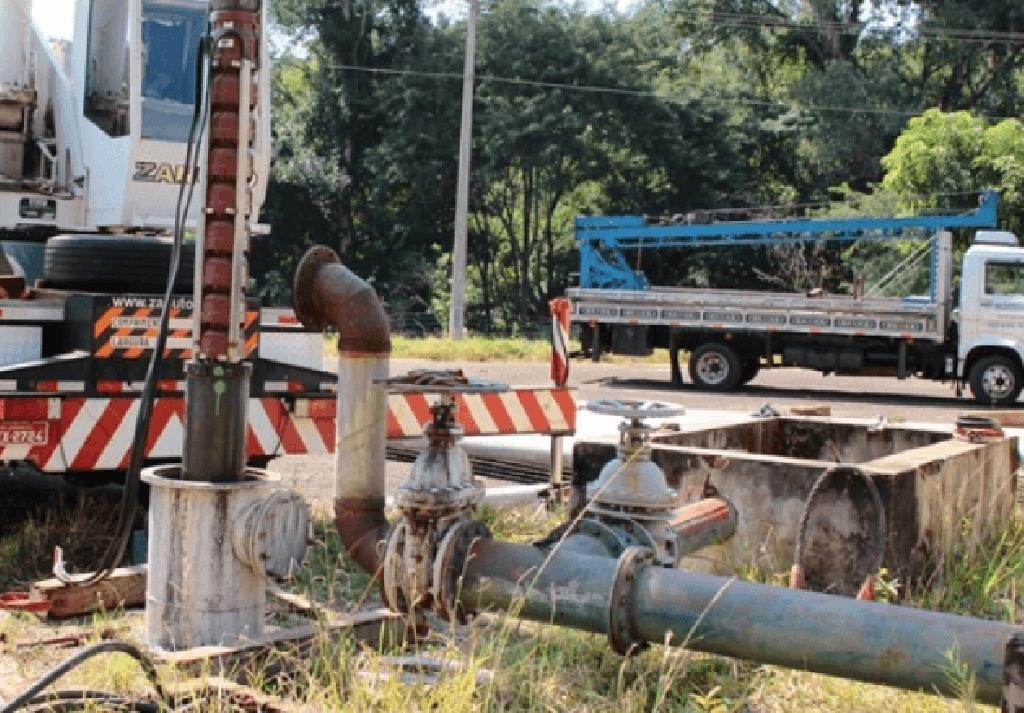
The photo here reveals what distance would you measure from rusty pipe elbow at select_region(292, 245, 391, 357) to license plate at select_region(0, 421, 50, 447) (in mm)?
1798

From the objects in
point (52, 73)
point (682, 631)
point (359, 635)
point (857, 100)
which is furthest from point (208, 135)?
point (857, 100)

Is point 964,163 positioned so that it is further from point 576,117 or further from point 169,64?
point 169,64

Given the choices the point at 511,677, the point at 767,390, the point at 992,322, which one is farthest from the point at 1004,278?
the point at 511,677

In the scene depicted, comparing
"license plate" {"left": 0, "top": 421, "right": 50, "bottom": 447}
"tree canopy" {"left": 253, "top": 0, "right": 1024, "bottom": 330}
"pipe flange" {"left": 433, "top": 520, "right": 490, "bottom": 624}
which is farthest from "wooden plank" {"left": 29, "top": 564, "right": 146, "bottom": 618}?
"tree canopy" {"left": 253, "top": 0, "right": 1024, "bottom": 330}

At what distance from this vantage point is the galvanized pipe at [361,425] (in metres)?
4.59

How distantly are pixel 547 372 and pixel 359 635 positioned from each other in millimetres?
18117

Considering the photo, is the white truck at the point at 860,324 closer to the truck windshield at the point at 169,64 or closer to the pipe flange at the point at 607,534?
the truck windshield at the point at 169,64

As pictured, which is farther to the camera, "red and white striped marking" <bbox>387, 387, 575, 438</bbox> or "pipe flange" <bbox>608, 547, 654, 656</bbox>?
"red and white striped marking" <bbox>387, 387, 575, 438</bbox>

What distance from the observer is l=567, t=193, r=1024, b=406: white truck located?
19.1 metres

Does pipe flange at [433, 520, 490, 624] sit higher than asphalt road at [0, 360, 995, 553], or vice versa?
pipe flange at [433, 520, 490, 624]

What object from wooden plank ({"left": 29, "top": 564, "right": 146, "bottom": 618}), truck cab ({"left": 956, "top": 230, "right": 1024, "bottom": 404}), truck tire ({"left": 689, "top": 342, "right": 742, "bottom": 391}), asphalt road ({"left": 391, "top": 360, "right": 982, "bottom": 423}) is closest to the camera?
wooden plank ({"left": 29, "top": 564, "right": 146, "bottom": 618})

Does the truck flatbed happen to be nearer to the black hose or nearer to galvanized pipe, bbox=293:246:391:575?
galvanized pipe, bbox=293:246:391:575

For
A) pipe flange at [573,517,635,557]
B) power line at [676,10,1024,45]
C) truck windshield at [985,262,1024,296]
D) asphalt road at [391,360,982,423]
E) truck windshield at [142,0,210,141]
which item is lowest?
asphalt road at [391,360,982,423]

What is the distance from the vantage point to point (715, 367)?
2088cm
